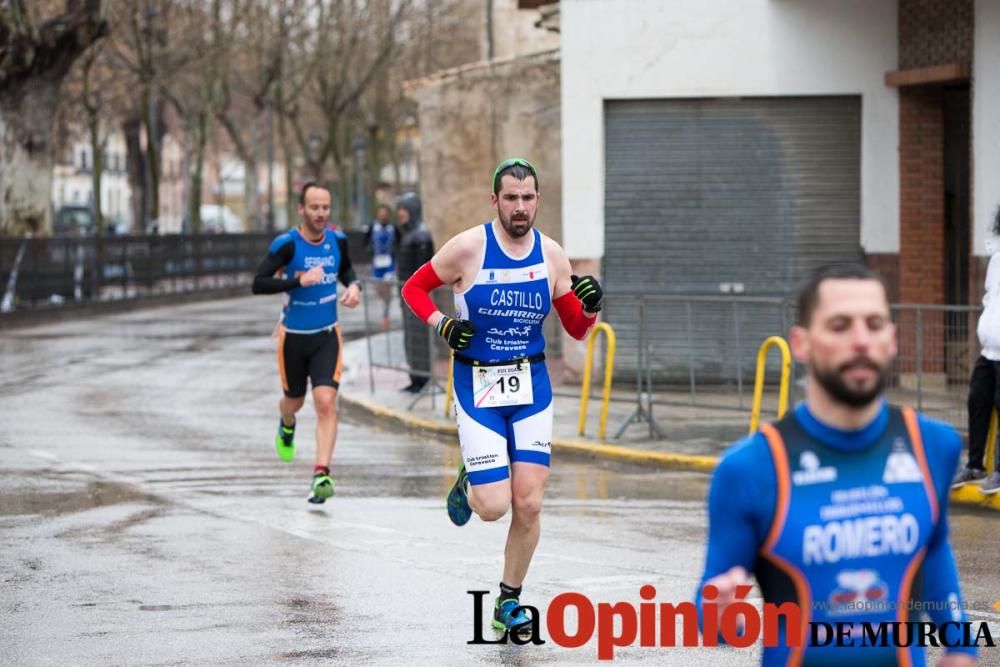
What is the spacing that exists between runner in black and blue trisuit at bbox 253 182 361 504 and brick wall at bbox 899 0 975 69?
7.58 metres

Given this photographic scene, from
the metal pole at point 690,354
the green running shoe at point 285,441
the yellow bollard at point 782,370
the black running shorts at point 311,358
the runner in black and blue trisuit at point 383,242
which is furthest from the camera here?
the runner in black and blue trisuit at point 383,242

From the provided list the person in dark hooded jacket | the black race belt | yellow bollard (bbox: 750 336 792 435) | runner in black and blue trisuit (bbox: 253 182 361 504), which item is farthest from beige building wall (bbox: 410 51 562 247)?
the black race belt

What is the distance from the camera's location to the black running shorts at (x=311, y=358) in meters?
12.1

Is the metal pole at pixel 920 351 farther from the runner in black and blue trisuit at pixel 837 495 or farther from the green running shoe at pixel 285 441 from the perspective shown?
the runner in black and blue trisuit at pixel 837 495

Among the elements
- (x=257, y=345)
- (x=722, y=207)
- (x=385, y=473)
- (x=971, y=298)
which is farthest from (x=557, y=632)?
(x=257, y=345)

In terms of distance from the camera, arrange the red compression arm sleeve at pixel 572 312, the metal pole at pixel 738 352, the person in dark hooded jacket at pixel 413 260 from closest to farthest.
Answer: the red compression arm sleeve at pixel 572 312 < the metal pole at pixel 738 352 < the person in dark hooded jacket at pixel 413 260

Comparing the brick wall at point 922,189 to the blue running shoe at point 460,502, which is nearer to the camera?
the blue running shoe at point 460,502

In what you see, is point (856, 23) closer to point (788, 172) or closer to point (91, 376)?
point (788, 172)

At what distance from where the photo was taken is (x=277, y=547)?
10234 millimetres

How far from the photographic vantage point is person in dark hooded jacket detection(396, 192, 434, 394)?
1880 cm

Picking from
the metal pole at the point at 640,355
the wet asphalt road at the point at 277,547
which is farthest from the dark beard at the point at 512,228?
the metal pole at the point at 640,355

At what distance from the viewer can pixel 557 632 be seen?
26.0 ft

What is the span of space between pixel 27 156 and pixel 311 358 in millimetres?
23023

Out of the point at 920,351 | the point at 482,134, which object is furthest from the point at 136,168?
the point at 920,351
